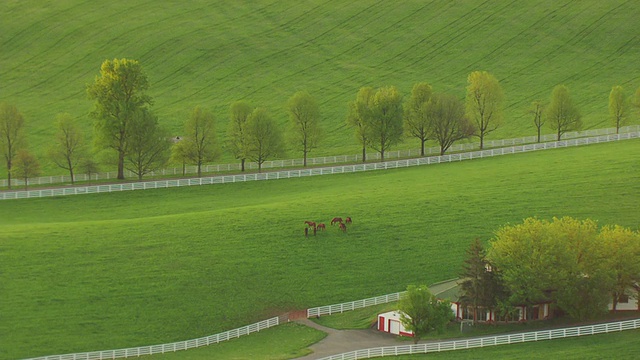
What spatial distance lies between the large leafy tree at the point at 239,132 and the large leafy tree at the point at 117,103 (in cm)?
865

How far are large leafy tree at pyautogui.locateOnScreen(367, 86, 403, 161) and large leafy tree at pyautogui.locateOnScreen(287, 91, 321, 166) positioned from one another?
18.1 ft

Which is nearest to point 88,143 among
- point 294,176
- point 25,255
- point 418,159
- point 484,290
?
point 294,176

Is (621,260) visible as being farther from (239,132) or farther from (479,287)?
(239,132)

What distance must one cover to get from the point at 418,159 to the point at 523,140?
615 inches

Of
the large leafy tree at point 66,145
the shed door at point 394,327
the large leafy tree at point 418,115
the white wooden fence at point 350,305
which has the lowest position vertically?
the shed door at point 394,327

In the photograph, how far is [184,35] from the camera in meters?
146

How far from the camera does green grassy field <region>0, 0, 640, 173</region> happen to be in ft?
426

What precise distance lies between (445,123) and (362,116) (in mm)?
8221

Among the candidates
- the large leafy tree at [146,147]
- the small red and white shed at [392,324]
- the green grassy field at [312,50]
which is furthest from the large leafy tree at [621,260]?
the green grassy field at [312,50]

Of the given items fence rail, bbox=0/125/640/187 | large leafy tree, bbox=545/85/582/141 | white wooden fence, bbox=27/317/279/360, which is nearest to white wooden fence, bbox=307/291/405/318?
white wooden fence, bbox=27/317/279/360

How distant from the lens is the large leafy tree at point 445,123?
352 feet

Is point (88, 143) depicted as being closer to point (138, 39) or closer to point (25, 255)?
point (138, 39)

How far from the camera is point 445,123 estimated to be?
352 feet

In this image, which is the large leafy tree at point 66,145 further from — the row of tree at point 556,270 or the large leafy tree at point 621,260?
the large leafy tree at point 621,260
